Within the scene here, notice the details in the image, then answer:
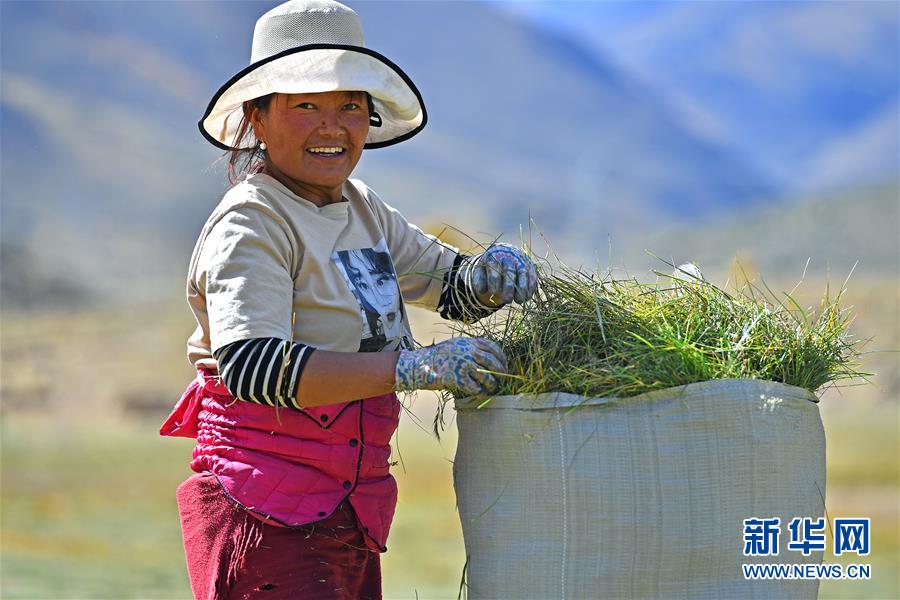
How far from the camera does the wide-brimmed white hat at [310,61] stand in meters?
2.72

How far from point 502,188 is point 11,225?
46897 mm

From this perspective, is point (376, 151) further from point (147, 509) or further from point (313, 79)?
point (313, 79)

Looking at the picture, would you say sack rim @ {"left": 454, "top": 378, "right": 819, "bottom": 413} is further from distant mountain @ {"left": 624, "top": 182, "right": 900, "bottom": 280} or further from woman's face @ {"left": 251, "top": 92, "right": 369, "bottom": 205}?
distant mountain @ {"left": 624, "top": 182, "right": 900, "bottom": 280}

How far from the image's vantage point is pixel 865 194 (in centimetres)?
4000

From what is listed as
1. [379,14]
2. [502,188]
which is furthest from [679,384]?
[379,14]

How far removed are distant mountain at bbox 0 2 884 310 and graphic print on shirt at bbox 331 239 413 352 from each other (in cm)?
1598

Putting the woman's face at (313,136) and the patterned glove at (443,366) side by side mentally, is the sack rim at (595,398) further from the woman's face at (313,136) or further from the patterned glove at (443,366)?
the woman's face at (313,136)

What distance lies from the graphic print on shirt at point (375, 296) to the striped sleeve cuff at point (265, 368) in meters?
0.26

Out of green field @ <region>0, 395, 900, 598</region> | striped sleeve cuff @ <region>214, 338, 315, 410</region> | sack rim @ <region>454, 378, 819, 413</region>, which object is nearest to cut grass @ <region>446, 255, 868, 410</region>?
sack rim @ <region>454, 378, 819, 413</region>

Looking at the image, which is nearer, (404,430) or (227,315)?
(227,315)

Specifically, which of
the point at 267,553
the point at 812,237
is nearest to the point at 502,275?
the point at 267,553

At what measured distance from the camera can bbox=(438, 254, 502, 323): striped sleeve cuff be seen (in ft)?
10.0

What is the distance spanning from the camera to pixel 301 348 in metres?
2.55

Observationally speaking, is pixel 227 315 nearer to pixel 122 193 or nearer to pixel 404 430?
pixel 404 430
